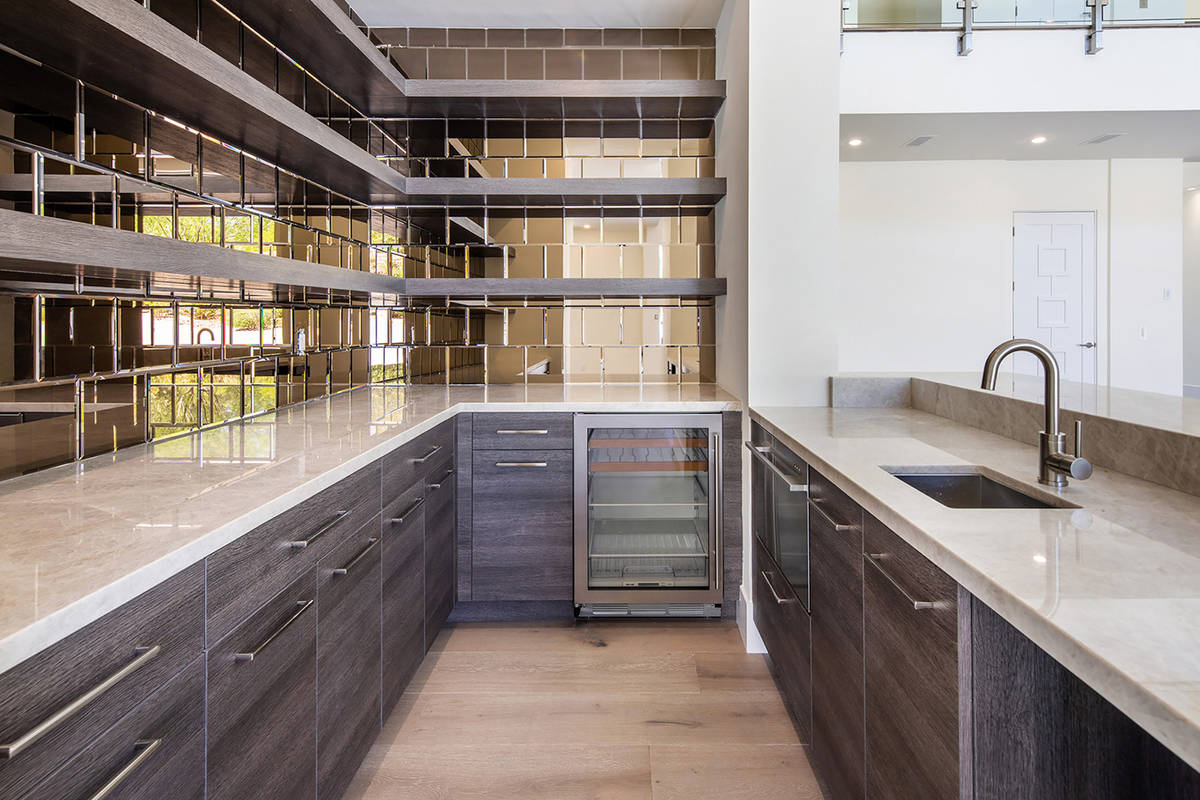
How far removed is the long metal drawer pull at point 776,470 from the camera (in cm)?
194

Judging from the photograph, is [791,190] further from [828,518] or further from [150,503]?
[150,503]

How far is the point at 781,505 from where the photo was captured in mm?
2195

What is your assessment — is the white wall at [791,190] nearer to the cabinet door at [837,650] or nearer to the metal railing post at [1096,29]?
the cabinet door at [837,650]

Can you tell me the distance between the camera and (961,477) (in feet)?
5.40

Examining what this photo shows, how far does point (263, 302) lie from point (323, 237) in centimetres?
44

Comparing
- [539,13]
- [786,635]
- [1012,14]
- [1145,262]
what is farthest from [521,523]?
[1145,262]

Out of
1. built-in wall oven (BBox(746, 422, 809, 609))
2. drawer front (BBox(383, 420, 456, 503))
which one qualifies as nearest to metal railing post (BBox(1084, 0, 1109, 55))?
built-in wall oven (BBox(746, 422, 809, 609))

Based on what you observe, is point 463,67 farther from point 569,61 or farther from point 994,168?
point 994,168

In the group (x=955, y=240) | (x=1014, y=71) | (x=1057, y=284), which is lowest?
(x=1057, y=284)

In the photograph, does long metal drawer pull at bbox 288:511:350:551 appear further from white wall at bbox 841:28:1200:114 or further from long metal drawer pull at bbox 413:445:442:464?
white wall at bbox 841:28:1200:114

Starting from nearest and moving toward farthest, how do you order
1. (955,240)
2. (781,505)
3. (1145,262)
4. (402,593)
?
1. (402,593)
2. (781,505)
3. (955,240)
4. (1145,262)

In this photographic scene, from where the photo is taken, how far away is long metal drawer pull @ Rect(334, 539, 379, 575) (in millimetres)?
1569

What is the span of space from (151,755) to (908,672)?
111 centimetres

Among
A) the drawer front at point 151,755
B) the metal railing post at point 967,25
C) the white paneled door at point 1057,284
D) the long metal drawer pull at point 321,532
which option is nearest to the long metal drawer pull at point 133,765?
the drawer front at point 151,755
